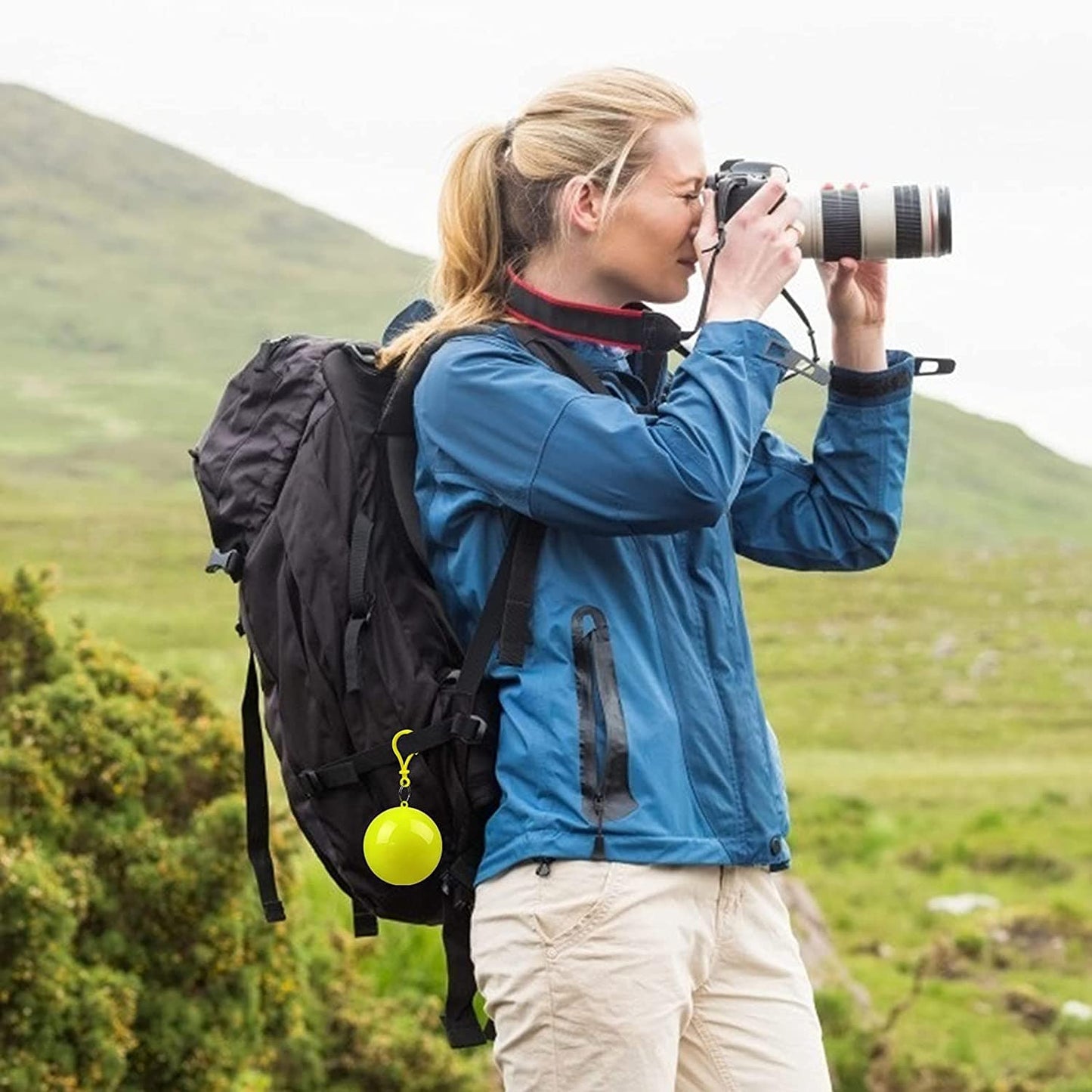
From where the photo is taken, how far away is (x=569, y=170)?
2.75 meters

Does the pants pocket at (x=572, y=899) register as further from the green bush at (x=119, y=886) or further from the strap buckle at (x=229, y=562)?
the green bush at (x=119, y=886)

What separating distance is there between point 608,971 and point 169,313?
1704 inches

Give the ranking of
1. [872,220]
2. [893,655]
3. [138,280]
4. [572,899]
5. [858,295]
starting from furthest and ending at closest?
[138,280] → [893,655] → [858,295] → [872,220] → [572,899]

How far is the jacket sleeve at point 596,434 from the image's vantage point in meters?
2.51

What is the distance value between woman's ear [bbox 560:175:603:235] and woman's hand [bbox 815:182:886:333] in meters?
0.40

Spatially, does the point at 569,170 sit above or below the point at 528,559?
above

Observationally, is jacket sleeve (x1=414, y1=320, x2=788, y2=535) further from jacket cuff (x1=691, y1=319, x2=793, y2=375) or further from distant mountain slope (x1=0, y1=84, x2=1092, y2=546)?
→ distant mountain slope (x1=0, y1=84, x2=1092, y2=546)

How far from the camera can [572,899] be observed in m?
2.50

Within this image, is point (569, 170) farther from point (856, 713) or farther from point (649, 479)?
point (856, 713)

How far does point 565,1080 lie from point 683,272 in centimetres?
104

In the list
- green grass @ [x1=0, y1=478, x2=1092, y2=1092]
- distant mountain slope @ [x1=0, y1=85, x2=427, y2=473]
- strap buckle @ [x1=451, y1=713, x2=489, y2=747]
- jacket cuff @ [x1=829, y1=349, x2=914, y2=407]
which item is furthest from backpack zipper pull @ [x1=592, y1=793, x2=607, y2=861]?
distant mountain slope @ [x1=0, y1=85, x2=427, y2=473]

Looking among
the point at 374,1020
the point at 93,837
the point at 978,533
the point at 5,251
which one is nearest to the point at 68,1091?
the point at 93,837

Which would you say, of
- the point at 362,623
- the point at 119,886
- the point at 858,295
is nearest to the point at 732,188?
the point at 858,295

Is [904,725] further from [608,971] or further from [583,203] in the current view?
[608,971]
